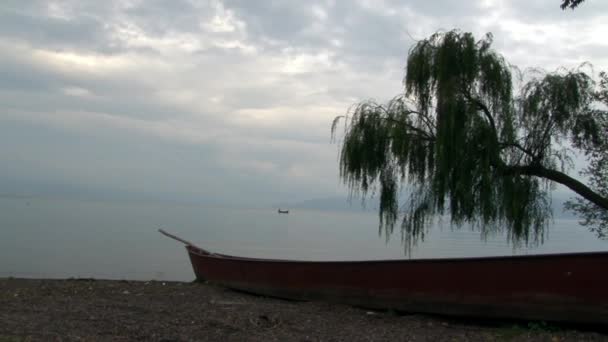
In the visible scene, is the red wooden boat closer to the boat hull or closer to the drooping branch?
the boat hull

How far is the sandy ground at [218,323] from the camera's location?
24.8 ft

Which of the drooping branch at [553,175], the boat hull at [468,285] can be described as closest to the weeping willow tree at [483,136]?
the drooping branch at [553,175]

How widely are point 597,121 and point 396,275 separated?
5.01 meters

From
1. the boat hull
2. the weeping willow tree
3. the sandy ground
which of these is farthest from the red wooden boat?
the weeping willow tree

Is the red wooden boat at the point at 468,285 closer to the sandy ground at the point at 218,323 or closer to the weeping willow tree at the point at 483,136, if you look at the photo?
the sandy ground at the point at 218,323

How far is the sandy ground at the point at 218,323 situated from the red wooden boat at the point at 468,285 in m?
0.21

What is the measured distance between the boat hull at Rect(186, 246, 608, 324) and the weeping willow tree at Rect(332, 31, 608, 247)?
2228mm

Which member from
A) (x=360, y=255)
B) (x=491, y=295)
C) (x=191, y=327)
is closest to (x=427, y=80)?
(x=491, y=295)

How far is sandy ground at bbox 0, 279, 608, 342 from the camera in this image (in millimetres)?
7559

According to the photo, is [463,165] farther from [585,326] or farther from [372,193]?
[585,326]

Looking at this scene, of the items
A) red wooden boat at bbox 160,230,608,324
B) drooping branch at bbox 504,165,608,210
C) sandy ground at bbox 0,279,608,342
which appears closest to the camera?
sandy ground at bbox 0,279,608,342

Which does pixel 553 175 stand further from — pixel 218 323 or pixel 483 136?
pixel 218 323

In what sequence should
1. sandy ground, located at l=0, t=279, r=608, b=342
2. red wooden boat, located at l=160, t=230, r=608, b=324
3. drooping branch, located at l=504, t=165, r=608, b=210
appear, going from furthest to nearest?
drooping branch, located at l=504, t=165, r=608, b=210
red wooden boat, located at l=160, t=230, r=608, b=324
sandy ground, located at l=0, t=279, r=608, b=342

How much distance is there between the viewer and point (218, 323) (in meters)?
8.59
